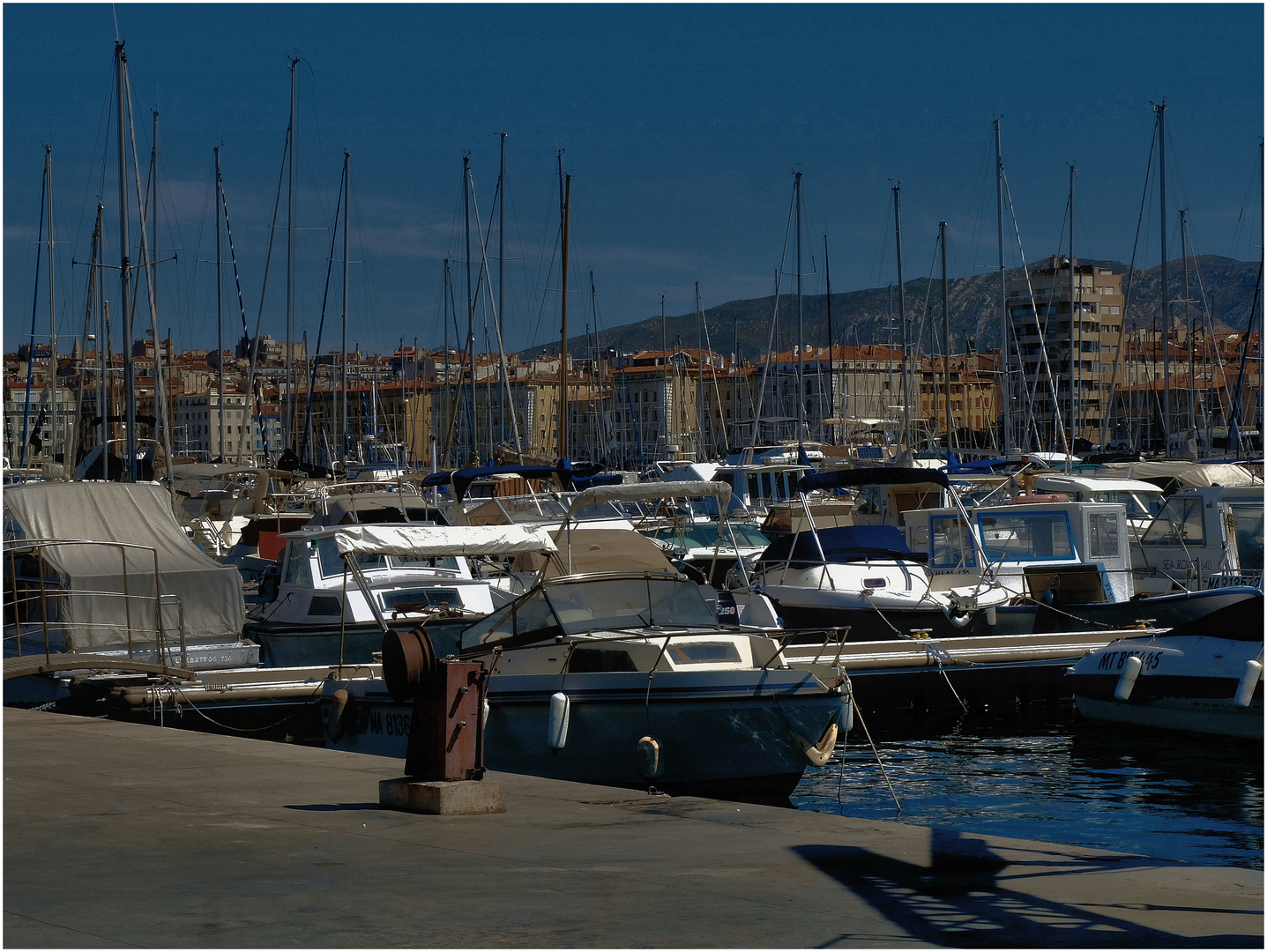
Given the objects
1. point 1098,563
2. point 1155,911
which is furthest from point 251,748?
point 1098,563

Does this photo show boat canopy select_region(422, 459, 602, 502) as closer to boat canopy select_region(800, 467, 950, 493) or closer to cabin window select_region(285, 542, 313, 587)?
boat canopy select_region(800, 467, 950, 493)

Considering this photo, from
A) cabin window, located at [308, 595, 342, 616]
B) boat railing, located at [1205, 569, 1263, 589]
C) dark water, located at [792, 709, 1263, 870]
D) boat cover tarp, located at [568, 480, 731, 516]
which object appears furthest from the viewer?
boat railing, located at [1205, 569, 1263, 589]

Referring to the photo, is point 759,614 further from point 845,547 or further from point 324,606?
point 324,606

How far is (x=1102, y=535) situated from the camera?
2594 centimetres

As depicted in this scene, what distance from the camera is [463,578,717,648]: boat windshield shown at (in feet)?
52.9

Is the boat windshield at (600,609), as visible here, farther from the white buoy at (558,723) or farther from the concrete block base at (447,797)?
the concrete block base at (447,797)

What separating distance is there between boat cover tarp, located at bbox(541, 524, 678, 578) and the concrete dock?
506 inches

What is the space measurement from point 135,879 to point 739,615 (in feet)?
56.0

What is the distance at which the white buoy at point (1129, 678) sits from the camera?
19594 mm

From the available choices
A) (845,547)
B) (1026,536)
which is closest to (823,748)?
(845,547)

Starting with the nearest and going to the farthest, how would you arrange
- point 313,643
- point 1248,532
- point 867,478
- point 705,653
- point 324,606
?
1. point 705,653
2. point 313,643
3. point 324,606
4. point 1248,532
5. point 867,478

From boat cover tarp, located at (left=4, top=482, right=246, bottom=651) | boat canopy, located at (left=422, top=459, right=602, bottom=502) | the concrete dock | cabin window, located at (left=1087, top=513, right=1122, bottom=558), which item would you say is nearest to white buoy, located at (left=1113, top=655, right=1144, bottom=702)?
cabin window, located at (left=1087, top=513, right=1122, bottom=558)

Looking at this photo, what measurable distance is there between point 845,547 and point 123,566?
1211cm

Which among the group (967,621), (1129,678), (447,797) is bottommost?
(1129,678)
